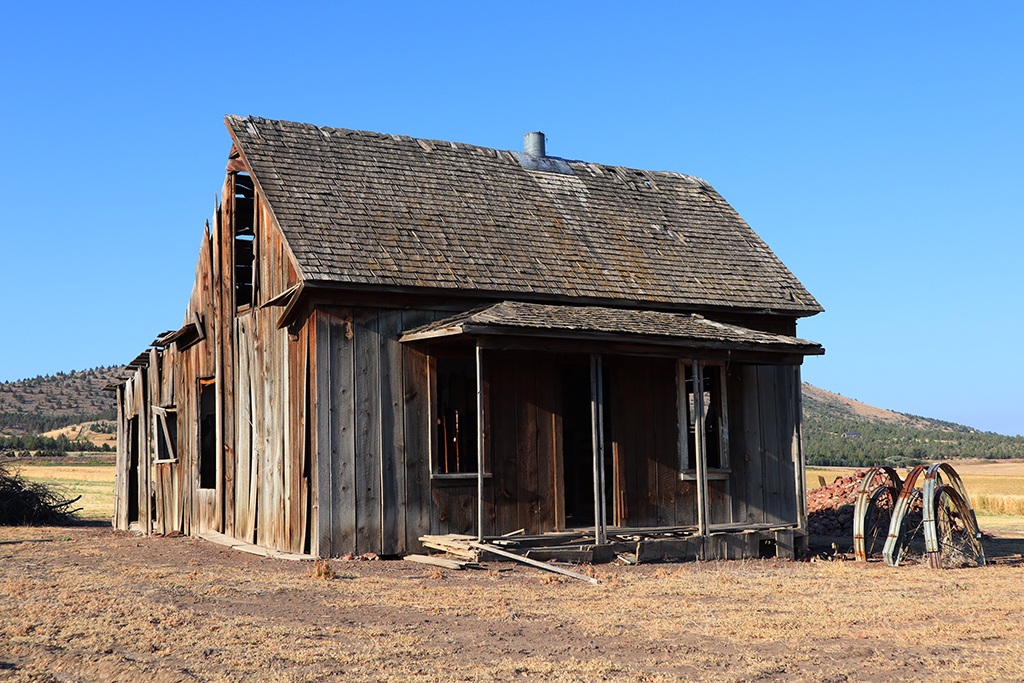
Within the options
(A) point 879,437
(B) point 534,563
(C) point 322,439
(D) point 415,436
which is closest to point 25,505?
(C) point 322,439

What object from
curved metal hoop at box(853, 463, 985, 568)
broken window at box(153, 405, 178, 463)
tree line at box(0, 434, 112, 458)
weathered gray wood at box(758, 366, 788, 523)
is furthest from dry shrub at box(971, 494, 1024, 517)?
tree line at box(0, 434, 112, 458)

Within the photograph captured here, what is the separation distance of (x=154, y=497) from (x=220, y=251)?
584 centimetres

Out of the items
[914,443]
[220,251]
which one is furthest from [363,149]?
[914,443]

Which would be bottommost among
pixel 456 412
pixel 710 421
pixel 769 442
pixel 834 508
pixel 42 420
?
pixel 834 508

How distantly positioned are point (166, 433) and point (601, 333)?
996 centimetres

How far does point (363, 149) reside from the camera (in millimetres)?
15828

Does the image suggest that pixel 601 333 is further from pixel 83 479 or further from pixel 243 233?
pixel 83 479

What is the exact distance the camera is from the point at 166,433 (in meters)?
18.6

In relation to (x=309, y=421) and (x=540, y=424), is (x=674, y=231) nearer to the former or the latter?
(x=540, y=424)

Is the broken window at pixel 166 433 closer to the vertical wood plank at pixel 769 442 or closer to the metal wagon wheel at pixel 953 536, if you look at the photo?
the vertical wood plank at pixel 769 442

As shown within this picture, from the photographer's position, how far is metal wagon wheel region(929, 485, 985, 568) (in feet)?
42.8

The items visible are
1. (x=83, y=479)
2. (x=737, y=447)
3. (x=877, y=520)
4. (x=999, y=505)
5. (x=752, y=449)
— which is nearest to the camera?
(x=737, y=447)

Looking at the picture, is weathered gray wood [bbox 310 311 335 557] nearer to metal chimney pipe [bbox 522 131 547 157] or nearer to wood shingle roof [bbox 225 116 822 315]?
wood shingle roof [bbox 225 116 822 315]

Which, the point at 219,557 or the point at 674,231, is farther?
the point at 674,231
